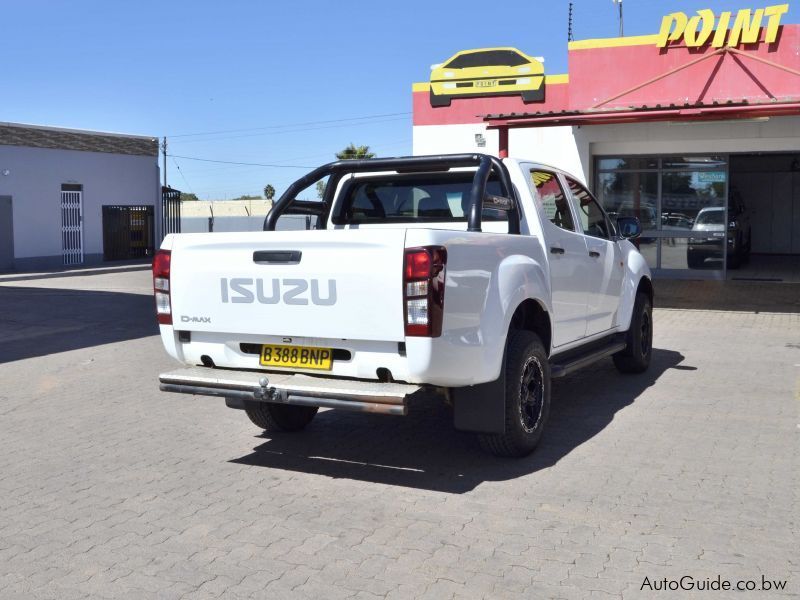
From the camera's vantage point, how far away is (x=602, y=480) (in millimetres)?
5625

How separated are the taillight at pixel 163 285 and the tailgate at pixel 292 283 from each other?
0.07 metres

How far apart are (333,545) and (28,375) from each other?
641cm

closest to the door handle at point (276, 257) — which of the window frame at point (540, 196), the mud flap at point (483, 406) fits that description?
the mud flap at point (483, 406)

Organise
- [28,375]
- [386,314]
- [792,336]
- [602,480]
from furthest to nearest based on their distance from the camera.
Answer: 1. [792,336]
2. [28,375]
3. [602,480]
4. [386,314]

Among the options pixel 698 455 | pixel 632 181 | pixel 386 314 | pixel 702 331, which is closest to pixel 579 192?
pixel 698 455

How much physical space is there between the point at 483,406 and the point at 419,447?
40.2 inches

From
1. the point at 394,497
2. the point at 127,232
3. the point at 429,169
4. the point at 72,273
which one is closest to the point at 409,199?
the point at 429,169

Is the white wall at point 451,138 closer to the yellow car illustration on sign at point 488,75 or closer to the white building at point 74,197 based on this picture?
the yellow car illustration on sign at point 488,75

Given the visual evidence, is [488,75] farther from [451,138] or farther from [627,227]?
[627,227]

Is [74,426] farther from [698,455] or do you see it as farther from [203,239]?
[698,455]

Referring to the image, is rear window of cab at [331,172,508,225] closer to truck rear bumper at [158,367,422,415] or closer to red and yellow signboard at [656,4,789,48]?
truck rear bumper at [158,367,422,415]

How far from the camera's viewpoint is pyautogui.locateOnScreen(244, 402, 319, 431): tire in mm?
6680

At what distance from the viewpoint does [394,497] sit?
210 inches

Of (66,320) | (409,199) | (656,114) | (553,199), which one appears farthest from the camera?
(656,114)
